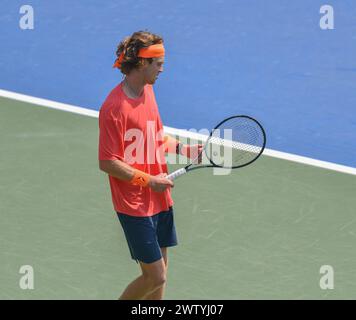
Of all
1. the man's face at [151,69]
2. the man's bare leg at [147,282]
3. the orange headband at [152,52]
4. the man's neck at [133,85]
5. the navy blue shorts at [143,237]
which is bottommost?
the man's bare leg at [147,282]

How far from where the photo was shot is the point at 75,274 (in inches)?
300

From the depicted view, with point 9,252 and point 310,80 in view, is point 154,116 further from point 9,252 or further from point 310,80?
point 310,80

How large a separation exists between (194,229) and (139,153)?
1.85 meters

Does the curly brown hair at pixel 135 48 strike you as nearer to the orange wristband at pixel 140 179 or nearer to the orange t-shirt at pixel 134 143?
the orange t-shirt at pixel 134 143

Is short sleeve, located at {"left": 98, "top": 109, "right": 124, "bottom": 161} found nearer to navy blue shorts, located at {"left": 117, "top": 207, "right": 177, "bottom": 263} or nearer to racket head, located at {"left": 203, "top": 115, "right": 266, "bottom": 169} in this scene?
navy blue shorts, located at {"left": 117, "top": 207, "right": 177, "bottom": 263}

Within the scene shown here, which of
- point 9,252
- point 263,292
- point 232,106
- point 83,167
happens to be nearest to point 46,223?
point 9,252

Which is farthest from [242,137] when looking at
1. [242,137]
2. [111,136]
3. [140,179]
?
[111,136]

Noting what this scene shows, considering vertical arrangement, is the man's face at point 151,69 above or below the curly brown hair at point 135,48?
below

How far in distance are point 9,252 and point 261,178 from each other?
243 cm

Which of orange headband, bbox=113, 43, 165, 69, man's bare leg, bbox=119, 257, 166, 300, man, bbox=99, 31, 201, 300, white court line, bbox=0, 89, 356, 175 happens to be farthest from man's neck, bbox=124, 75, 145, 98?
white court line, bbox=0, 89, 356, 175

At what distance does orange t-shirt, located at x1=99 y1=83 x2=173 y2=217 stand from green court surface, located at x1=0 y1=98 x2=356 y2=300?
102cm

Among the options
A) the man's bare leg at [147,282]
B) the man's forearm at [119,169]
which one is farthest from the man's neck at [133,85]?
the man's bare leg at [147,282]

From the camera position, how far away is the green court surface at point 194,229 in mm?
7496

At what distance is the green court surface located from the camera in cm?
750
